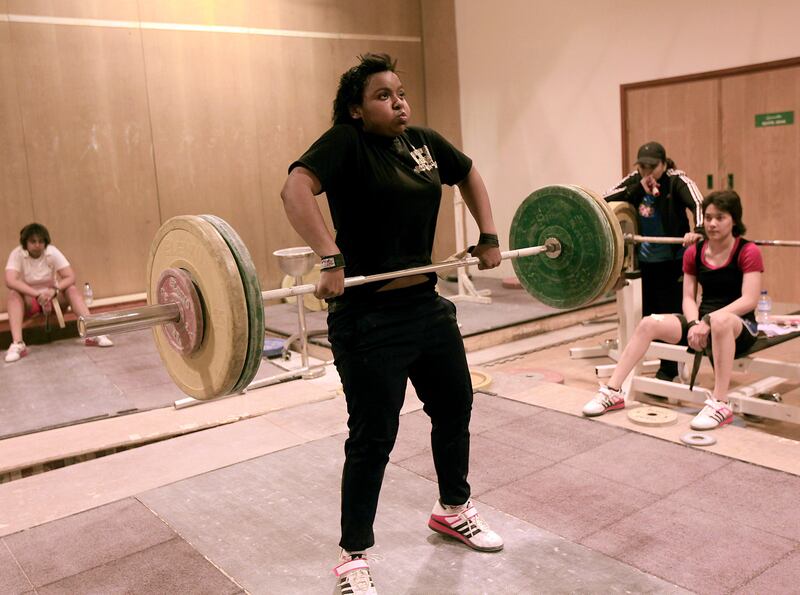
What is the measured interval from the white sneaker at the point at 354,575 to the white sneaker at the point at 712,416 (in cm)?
171

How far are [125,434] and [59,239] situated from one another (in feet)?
10.7

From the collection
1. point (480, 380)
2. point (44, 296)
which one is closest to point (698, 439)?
point (480, 380)

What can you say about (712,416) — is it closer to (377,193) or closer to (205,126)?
(377,193)

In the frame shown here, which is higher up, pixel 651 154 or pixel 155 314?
pixel 651 154

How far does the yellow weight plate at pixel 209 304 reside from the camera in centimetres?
199

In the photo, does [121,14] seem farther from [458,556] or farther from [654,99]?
[458,556]

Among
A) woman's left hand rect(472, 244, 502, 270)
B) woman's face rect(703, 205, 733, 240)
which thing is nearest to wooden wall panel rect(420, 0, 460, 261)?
woman's face rect(703, 205, 733, 240)

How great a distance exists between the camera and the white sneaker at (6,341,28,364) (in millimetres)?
5297

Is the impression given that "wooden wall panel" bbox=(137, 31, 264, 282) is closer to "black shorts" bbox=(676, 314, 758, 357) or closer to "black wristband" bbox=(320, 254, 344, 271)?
"black shorts" bbox=(676, 314, 758, 357)

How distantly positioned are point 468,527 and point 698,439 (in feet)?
4.07

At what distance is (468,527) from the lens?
7.59ft

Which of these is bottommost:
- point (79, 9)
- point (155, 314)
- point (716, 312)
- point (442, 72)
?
point (716, 312)

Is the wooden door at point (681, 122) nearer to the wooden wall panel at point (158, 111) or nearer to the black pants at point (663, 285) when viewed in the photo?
the black pants at point (663, 285)

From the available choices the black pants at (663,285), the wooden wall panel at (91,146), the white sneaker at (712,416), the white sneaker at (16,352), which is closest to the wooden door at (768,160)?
the black pants at (663,285)
